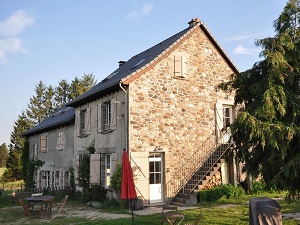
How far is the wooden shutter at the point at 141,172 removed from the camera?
12.4 metres

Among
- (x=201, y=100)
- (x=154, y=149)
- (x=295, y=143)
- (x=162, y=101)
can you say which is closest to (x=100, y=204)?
(x=154, y=149)

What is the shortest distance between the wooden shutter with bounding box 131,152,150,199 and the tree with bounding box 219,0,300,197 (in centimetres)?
Result: 566

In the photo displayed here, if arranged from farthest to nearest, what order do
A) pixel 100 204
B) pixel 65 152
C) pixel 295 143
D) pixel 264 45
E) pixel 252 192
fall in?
1. pixel 65 152
2. pixel 252 192
3. pixel 100 204
4. pixel 264 45
5. pixel 295 143

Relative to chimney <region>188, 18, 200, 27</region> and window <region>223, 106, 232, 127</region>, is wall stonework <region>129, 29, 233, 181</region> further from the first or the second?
window <region>223, 106, 232, 127</region>

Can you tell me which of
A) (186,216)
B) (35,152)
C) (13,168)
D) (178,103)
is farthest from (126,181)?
(13,168)

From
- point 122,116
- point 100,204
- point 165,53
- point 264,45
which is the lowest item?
point 100,204

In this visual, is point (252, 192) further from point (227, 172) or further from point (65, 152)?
point (65, 152)

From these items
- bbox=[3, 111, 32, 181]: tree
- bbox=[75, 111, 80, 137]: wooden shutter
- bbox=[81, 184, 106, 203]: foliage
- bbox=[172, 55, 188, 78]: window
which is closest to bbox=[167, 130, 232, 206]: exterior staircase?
bbox=[81, 184, 106, 203]: foliage

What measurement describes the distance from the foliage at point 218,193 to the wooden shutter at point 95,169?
4.56 meters

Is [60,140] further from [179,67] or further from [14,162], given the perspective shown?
[14,162]

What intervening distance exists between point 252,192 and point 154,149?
4885 millimetres

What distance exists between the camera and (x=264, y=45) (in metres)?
7.30

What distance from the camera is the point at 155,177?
43.6ft

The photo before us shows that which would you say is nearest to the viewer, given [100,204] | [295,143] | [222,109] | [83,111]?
[295,143]
